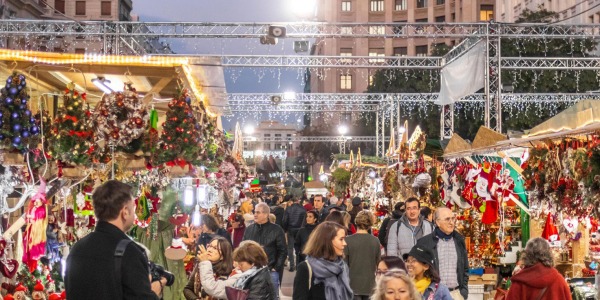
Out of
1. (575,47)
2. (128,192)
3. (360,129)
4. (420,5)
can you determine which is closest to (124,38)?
(128,192)

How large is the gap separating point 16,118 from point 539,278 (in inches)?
192

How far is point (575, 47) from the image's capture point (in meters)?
43.7

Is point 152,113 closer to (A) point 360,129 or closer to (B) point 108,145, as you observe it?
(B) point 108,145

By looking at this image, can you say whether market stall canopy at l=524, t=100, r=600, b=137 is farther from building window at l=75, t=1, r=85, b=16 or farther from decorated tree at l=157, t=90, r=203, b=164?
building window at l=75, t=1, r=85, b=16

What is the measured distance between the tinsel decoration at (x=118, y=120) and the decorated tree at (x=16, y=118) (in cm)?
62

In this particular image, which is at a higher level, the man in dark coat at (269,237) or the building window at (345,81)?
the building window at (345,81)

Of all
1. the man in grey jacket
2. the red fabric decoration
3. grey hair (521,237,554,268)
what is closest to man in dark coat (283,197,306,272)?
the red fabric decoration

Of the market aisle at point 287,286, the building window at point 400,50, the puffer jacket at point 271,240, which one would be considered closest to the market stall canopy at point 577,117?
the puffer jacket at point 271,240

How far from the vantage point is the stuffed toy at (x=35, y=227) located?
320 inches

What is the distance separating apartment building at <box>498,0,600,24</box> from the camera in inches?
1822

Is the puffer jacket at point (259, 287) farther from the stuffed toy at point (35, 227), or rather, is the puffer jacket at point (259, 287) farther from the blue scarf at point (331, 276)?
the stuffed toy at point (35, 227)

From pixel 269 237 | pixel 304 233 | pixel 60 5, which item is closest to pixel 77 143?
pixel 269 237

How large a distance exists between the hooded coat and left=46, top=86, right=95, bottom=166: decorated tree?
4.21 m

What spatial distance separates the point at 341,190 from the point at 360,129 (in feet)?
104
